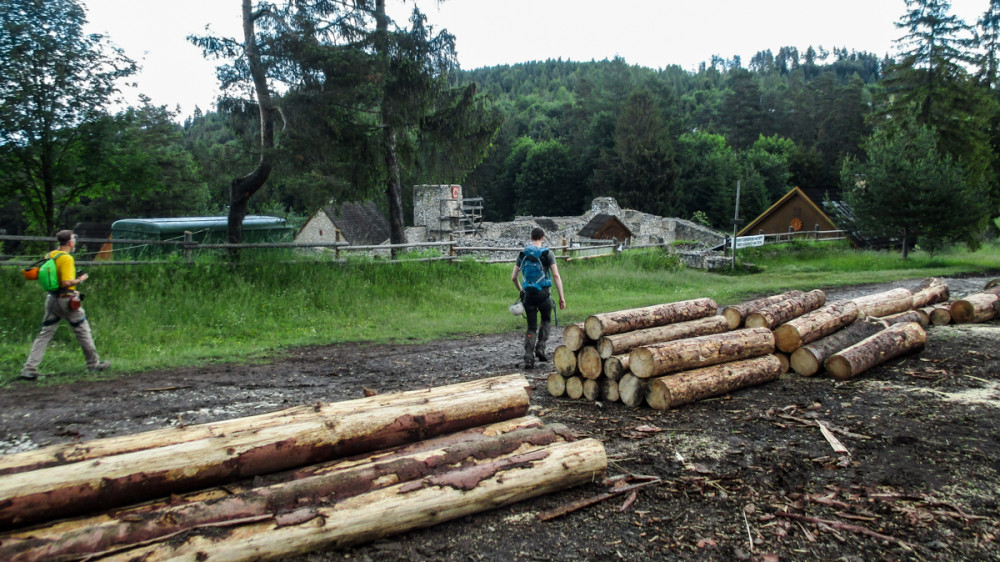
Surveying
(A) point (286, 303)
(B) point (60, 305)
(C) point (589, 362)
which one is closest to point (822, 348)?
(C) point (589, 362)

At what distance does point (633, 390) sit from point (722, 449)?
51.6 inches

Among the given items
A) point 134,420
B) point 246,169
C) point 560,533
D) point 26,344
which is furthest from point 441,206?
point 560,533

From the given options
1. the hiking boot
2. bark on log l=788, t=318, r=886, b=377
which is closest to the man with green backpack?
the hiking boot

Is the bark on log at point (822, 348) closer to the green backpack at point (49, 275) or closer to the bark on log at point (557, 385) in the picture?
the bark on log at point (557, 385)

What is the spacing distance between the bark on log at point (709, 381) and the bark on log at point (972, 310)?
5.89m

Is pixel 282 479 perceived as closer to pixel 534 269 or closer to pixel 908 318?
pixel 534 269

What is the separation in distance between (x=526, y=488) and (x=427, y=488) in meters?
0.71

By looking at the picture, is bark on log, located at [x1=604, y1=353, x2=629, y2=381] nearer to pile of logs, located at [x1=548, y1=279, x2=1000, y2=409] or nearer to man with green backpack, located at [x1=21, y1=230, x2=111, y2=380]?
pile of logs, located at [x1=548, y1=279, x2=1000, y2=409]

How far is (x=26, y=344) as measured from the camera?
8914mm

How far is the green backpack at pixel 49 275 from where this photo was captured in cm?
752

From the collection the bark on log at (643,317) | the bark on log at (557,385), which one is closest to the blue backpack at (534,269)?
the bark on log at (643,317)

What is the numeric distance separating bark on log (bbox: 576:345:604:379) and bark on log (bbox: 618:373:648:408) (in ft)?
1.10

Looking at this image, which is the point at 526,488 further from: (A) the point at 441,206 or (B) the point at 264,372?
(A) the point at 441,206

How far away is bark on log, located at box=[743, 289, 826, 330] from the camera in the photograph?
7.98 meters
